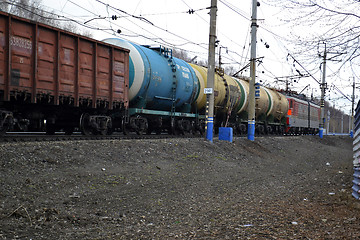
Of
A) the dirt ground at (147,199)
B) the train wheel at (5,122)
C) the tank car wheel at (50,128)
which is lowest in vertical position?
the dirt ground at (147,199)

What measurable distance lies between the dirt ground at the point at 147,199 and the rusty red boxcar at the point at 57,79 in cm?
184

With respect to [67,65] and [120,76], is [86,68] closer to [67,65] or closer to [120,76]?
[67,65]

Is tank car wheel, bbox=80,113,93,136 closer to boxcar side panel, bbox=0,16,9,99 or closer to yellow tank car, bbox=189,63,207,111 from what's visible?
boxcar side panel, bbox=0,16,9,99

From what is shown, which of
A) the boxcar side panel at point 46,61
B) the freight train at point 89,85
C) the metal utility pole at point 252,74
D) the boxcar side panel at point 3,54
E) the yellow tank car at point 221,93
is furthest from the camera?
the metal utility pole at point 252,74

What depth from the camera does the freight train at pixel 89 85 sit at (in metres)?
8.63

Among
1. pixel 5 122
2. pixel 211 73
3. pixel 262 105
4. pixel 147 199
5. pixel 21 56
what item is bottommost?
pixel 147 199

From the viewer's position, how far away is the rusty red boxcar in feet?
27.8

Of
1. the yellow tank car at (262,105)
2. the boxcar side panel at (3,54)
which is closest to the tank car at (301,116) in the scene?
the yellow tank car at (262,105)

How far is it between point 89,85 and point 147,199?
588 centimetres

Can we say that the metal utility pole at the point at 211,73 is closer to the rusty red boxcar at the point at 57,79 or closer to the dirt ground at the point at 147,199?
the rusty red boxcar at the point at 57,79

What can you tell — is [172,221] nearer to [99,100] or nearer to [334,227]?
[334,227]

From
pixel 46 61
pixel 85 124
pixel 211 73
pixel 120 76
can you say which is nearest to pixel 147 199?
pixel 46 61

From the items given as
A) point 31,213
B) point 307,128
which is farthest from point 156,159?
point 307,128

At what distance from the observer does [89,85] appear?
10820 mm
